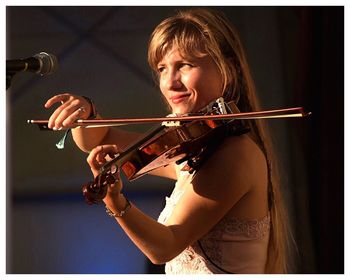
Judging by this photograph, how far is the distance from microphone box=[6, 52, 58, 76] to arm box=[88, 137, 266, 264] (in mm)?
283

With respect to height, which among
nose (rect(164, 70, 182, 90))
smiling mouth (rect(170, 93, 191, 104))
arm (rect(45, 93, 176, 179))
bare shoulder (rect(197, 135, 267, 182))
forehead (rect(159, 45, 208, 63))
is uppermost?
forehead (rect(159, 45, 208, 63))

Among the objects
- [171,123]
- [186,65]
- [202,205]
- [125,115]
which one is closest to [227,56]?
[186,65]

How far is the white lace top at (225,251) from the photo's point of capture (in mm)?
1430

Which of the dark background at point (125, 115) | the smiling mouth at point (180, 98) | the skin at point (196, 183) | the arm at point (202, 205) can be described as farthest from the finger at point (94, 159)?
the dark background at point (125, 115)

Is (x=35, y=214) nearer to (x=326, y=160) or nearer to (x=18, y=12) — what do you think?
(x=18, y=12)

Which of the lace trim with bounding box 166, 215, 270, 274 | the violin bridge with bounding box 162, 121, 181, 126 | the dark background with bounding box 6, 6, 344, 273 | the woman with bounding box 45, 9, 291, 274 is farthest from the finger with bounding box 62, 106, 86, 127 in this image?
the dark background with bounding box 6, 6, 344, 273

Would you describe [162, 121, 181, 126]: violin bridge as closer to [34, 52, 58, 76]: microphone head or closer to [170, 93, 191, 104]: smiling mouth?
[170, 93, 191, 104]: smiling mouth

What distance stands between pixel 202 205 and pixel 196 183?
5 cm

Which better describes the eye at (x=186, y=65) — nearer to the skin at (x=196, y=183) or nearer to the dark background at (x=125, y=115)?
the skin at (x=196, y=183)

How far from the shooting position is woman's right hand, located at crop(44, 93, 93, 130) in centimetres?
134
